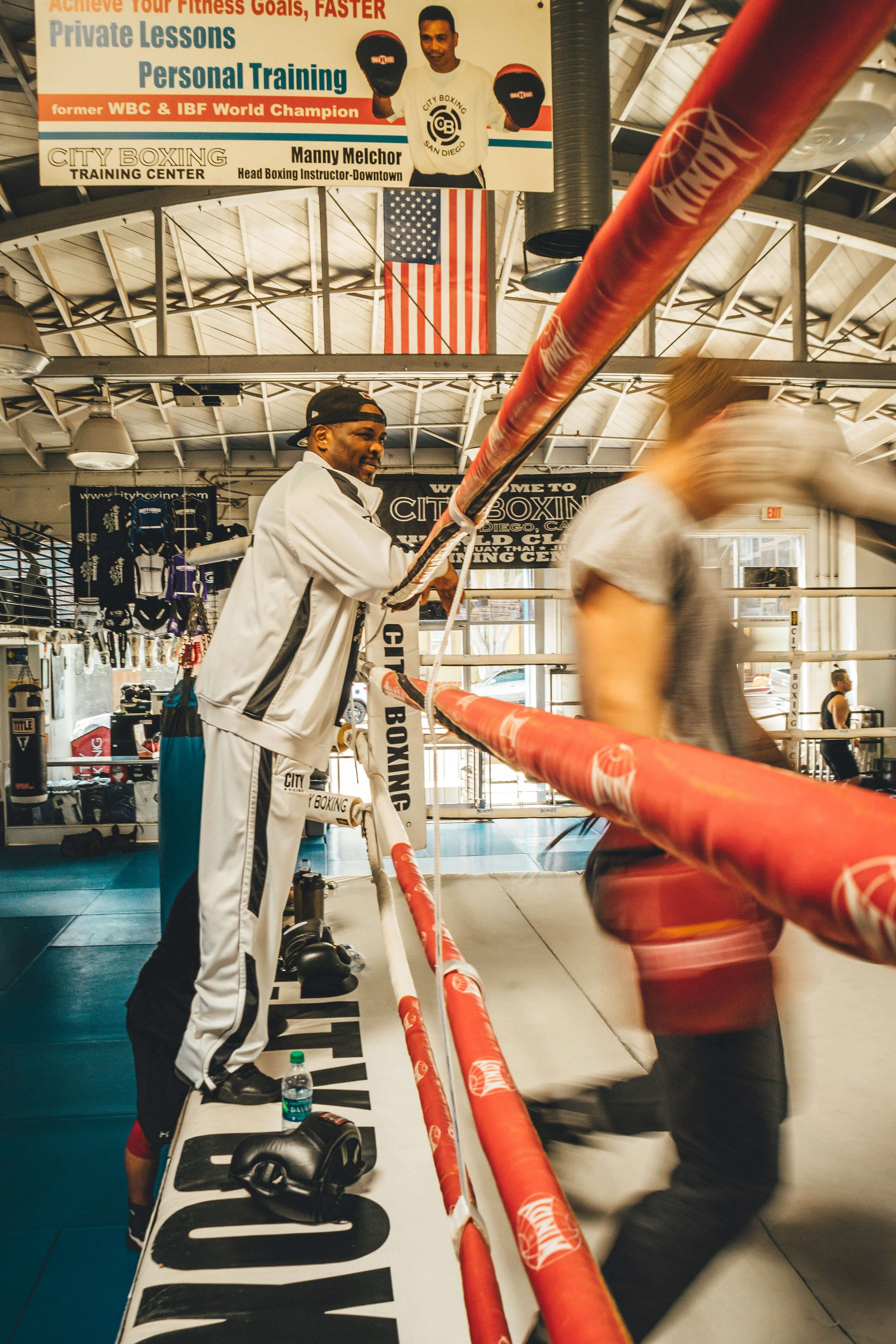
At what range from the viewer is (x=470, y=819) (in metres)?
3.45

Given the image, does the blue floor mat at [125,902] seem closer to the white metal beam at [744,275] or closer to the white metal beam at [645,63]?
the white metal beam at [645,63]

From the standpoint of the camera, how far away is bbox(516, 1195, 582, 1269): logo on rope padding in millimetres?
585

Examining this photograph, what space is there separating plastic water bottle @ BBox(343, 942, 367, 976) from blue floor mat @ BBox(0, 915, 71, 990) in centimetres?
237

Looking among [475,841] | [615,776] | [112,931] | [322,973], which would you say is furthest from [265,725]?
[475,841]

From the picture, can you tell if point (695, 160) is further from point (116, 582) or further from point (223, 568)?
point (223, 568)

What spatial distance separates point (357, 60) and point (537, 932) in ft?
9.36

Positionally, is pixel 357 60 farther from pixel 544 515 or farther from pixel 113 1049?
pixel 544 515

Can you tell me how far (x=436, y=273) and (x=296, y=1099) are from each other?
13.1 feet

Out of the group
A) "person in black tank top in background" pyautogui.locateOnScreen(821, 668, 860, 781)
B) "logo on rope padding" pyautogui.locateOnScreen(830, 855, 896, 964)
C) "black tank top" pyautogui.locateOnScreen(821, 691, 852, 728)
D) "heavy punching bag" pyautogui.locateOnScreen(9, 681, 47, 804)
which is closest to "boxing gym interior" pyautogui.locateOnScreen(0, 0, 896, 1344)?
"logo on rope padding" pyautogui.locateOnScreen(830, 855, 896, 964)

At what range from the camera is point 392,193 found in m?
4.25

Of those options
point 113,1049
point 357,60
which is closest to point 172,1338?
point 113,1049

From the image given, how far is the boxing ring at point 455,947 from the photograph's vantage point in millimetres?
333

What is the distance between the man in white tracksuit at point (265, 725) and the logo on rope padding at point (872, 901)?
1.47 metres

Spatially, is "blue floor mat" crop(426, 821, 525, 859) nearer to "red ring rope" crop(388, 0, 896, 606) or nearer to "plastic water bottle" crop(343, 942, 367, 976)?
"plastic water bottle" crop(343, 942, 367, 976)
